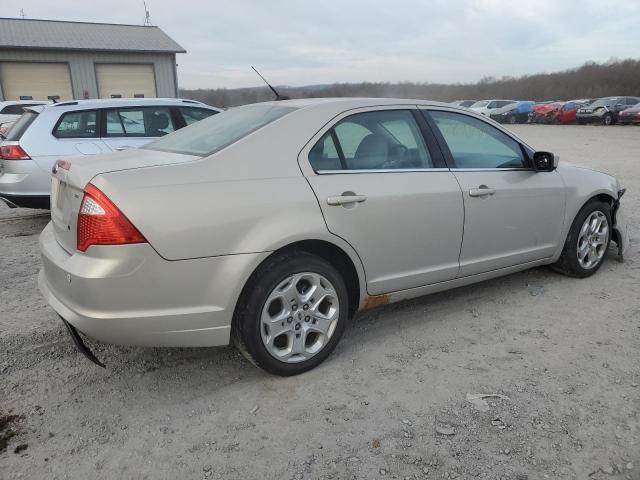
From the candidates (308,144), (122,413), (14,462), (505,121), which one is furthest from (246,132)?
(505,121)

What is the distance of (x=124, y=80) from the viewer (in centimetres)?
2430

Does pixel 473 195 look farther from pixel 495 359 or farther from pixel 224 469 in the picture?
pixel 224 469

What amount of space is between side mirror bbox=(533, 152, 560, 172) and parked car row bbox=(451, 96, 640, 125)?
→ 1929cm

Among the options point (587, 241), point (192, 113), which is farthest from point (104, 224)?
point (192, 113)

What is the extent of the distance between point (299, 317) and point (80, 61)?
2471cm

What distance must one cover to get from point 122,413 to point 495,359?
2147mm

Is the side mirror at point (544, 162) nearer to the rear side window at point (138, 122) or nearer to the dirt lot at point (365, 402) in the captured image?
the dirt lot at point (365, 402)

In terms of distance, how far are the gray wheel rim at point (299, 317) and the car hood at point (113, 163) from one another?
0.88 metres

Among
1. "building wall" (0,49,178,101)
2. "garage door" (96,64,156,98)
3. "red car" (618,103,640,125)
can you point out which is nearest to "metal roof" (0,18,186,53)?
"building wall" (0,49,178,101)

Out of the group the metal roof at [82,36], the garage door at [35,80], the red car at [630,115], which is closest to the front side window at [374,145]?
the garage door at [35,80]

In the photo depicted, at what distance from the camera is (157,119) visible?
7164 mm

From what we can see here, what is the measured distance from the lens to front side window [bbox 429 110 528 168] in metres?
3.62

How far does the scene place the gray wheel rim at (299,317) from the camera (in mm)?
2803

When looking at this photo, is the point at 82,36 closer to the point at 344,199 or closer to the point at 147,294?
the point at 344,199
